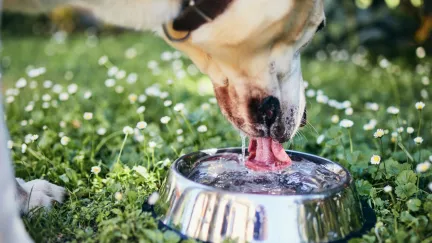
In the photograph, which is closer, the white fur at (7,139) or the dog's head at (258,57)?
the white fur at (7,139)

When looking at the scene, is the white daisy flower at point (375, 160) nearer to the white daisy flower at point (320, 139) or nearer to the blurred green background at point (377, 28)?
the white daisy flower at point (320, 139)

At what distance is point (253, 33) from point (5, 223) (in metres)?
0.85

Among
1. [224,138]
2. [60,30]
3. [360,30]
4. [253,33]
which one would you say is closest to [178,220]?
[253,33]

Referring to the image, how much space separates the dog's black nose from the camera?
177 centimetres

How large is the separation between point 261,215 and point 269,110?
0.38 meters

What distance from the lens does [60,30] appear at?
6883 mm

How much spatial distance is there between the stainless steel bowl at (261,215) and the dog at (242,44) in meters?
0.32

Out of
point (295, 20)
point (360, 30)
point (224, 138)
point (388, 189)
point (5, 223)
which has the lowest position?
point (360, 30)

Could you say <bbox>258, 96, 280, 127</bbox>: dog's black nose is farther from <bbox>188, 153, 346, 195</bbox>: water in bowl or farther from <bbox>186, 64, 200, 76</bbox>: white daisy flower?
<bbox>186, 64, 200, 76</bbox>: white daisy flower

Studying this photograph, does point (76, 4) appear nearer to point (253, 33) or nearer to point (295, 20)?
point (253, 33)

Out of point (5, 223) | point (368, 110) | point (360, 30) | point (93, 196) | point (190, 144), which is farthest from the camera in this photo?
point (360, 30)

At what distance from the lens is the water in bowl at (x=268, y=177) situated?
1.85m

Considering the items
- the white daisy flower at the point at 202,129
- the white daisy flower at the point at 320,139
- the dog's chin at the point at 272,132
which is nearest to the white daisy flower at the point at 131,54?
the white daisy flower at the point at 202,129

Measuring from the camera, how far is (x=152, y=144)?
2176 millimetres
